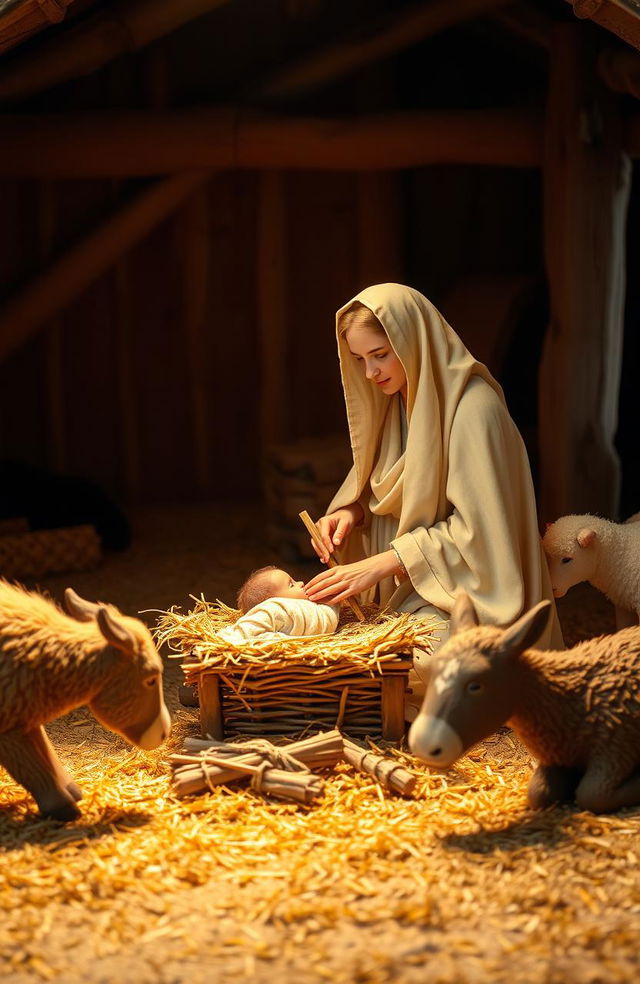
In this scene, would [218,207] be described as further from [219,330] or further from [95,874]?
[95,874]

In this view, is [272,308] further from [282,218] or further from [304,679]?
[304,679]

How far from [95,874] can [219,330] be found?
5.98 metres

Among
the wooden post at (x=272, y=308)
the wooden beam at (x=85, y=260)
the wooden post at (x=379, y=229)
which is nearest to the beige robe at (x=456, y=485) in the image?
the wooden beam at (x=85, y=260)

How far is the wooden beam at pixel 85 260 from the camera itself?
24.5 feet

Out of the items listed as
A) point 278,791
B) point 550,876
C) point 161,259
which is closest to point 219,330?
point 161,259

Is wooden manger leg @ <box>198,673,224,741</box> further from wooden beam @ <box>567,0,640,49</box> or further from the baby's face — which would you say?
wooden beam @ <box>567,0,640,49</box>

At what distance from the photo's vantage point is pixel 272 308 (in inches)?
340

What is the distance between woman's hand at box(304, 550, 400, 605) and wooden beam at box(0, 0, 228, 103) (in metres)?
3.71

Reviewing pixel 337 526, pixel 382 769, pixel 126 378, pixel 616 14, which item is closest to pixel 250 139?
pixel 126 378

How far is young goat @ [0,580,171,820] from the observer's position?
351cm

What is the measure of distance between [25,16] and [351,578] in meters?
2.31

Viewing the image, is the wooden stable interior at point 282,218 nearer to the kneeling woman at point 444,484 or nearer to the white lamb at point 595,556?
the white lamb at point 595,556

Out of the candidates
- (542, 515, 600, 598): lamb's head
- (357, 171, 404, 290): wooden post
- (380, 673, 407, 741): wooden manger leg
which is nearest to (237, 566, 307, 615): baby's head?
(380, 673, 407, 741): wooden manger leg

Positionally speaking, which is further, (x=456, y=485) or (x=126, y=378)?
(x=126, y=378)
